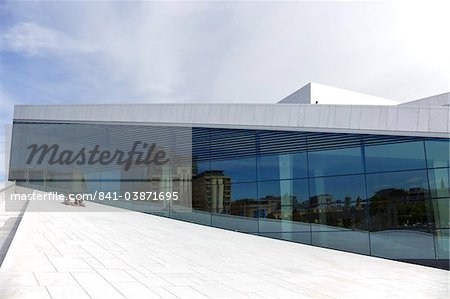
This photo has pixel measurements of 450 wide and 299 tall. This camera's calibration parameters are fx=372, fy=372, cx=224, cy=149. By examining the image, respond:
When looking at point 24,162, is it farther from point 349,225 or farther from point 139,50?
point 349,225

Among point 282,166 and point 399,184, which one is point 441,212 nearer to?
point 399,184

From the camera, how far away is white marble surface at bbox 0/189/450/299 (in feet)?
17.4

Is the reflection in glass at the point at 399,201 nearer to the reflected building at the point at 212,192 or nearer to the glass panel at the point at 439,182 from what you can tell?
the glass panel at the point at 439,182

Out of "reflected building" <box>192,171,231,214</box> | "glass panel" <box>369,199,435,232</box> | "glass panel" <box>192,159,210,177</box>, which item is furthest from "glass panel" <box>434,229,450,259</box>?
"glass panel" <box>192,159,210,177</box>

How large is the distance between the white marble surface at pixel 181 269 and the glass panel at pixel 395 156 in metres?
2.97

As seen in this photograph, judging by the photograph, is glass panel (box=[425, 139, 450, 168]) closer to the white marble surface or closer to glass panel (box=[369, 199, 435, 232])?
glass panel (box=[369, 199, 435, 232])

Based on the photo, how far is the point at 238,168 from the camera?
1424 cm

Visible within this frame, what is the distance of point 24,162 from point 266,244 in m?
17.5

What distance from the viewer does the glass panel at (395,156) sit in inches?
453

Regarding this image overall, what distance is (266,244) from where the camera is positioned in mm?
11562

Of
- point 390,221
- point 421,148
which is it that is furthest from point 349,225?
point 421,148

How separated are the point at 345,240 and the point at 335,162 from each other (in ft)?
8.46

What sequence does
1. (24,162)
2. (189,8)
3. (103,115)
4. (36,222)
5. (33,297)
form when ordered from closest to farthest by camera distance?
(33,297), (189,8), (36,222), (103,115), (24,162)

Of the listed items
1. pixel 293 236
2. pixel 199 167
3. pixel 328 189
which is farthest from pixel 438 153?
pixel 199 167
